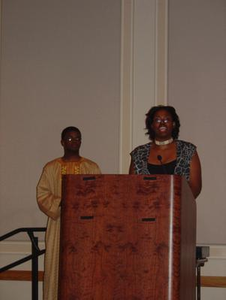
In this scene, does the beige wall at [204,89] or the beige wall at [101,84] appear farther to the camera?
the beige wall at [101,84]

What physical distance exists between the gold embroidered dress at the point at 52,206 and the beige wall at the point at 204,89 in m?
1.16

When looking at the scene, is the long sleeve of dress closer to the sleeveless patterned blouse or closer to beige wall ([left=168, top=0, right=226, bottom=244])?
the sleeveless patterned blouse

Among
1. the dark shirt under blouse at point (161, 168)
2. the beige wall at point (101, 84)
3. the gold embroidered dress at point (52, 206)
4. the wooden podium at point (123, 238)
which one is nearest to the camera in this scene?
the wooden podium at point (123, 238)

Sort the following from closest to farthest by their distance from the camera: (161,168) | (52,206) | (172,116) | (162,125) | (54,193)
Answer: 1. (161,168)
2. (162,125)
3. (172,116)
4. (52,206)
5. (54,193)

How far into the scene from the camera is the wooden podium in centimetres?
250

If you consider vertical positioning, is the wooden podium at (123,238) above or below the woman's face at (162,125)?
below

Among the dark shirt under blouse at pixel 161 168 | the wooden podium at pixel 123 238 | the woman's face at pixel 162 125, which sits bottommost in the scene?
the wooden podium at pixel 123 238

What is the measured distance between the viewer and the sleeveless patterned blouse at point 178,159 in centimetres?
340

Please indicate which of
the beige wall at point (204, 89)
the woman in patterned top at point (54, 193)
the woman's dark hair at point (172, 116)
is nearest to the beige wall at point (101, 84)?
the beige wall at point (204, 89)

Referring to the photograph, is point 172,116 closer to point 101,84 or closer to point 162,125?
point 162,125

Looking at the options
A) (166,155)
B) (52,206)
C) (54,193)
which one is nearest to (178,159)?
(166,155)

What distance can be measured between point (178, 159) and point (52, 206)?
146 centimetres

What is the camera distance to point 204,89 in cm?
538

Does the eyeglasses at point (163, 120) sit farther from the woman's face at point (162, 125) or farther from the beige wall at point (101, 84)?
the beige wall at point (101, 84)
